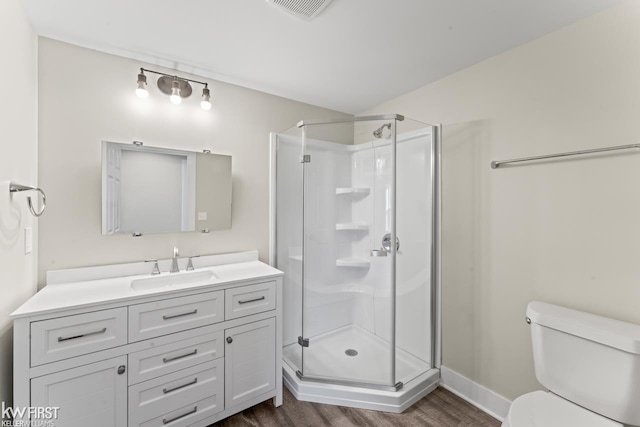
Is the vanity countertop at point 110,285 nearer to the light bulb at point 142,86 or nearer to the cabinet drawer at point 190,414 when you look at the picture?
the cabinet drawer at point 190,414

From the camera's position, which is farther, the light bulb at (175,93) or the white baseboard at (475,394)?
the light bulb at (175,93)

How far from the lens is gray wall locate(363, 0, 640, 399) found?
1.38 metres

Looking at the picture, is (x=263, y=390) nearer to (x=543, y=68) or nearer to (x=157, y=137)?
(x=157, y=137)

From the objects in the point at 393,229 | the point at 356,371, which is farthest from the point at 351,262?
the point at 356,371

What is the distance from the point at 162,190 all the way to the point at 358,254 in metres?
1.61

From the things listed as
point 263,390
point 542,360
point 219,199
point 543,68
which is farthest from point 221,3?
point 542,360

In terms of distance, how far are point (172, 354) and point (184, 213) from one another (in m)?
0.93

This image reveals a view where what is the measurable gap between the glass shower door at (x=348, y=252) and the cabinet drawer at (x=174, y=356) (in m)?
0.79

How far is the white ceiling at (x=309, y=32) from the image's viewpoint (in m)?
1.42

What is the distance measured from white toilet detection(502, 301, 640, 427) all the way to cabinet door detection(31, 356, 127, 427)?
189cm

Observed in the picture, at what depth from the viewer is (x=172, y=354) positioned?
156 cm

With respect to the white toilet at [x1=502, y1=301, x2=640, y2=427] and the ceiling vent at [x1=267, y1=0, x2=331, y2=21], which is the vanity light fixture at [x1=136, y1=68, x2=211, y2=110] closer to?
the ceiling vent at [x1=267, y1=0, x2=331, y2=21]

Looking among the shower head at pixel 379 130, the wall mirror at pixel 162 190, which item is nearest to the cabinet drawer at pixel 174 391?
the wall mirror at pixel 162 190

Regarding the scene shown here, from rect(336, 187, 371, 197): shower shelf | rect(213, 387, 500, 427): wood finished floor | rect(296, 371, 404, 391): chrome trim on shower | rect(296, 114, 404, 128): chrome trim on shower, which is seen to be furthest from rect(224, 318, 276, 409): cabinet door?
rect(296, 114, 404, 128): chrome trim on shower
